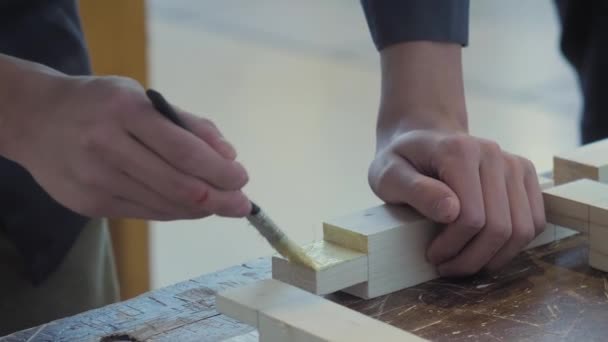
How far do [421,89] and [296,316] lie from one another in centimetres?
40

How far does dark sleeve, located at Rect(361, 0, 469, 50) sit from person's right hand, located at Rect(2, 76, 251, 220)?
42cm

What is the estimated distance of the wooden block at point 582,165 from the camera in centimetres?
117

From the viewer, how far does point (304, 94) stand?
365 cm

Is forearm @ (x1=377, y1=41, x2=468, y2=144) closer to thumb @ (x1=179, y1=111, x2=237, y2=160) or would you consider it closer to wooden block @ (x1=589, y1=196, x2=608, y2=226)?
wooden block @ (x1=589, y1=196, x2=608, y2=226)

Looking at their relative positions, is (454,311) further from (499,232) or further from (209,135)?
(209,135)

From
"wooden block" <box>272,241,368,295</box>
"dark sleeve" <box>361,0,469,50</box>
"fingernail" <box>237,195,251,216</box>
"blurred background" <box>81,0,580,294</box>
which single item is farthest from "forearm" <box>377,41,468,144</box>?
"blurred background" <box>81,0,580,294</box>

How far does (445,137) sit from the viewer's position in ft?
3.35

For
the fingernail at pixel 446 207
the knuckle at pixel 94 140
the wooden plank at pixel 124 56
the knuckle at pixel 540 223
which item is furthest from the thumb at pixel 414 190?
the wooden plank at pixel 124 56

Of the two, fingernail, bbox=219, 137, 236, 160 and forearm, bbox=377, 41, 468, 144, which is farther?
forearm, bbox=377, 41, 468, 144

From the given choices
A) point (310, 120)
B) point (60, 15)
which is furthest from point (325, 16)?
point (60, 15)

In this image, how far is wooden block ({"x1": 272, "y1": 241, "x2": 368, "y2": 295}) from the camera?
937 mm

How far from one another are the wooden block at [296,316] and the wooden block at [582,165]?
0.45 meters

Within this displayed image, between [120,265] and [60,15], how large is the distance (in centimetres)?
81

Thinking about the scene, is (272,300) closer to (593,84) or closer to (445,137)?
(445,137)
